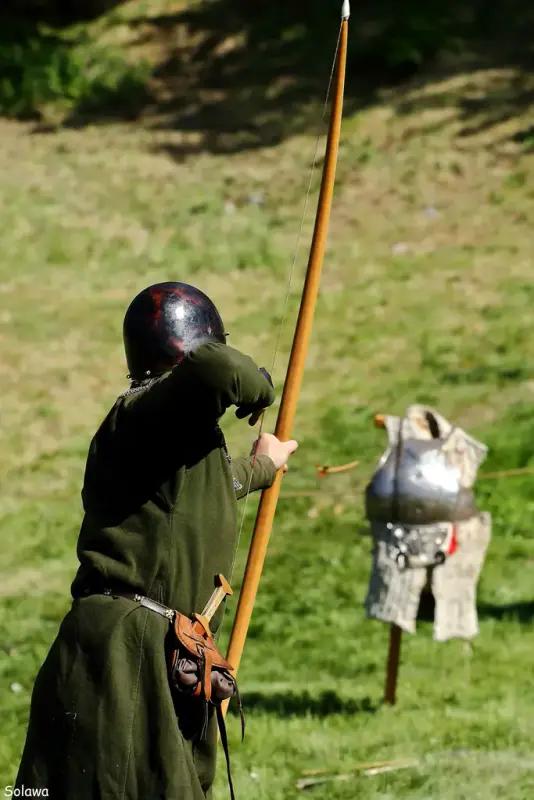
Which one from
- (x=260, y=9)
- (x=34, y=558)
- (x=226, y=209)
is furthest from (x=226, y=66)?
(x=34, y=558)

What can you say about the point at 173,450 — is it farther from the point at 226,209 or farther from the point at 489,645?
the point at 226,209

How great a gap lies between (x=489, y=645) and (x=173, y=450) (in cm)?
452

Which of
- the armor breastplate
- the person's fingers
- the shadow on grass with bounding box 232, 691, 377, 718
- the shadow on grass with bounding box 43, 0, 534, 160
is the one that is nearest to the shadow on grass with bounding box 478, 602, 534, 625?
the shadow on grass with bounding box 232, 691, 377, 718

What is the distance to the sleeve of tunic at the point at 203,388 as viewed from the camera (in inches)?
155

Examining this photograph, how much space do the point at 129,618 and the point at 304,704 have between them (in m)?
3.43

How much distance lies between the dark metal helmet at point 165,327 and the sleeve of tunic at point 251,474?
49 centimetres

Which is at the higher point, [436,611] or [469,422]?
[436,611]

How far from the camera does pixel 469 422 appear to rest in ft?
37.6

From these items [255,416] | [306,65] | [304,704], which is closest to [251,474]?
[255,416]

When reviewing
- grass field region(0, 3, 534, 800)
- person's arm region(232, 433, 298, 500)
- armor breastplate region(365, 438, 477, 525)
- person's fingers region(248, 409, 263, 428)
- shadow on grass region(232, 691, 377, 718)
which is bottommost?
grass field region(0, 3, 534, 800)

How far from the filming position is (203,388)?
394 centimetres

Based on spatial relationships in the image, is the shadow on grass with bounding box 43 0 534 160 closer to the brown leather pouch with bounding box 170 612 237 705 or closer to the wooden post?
the wooden post

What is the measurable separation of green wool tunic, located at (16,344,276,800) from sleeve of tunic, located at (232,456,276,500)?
330 mm

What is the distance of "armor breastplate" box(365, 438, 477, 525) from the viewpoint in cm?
697
